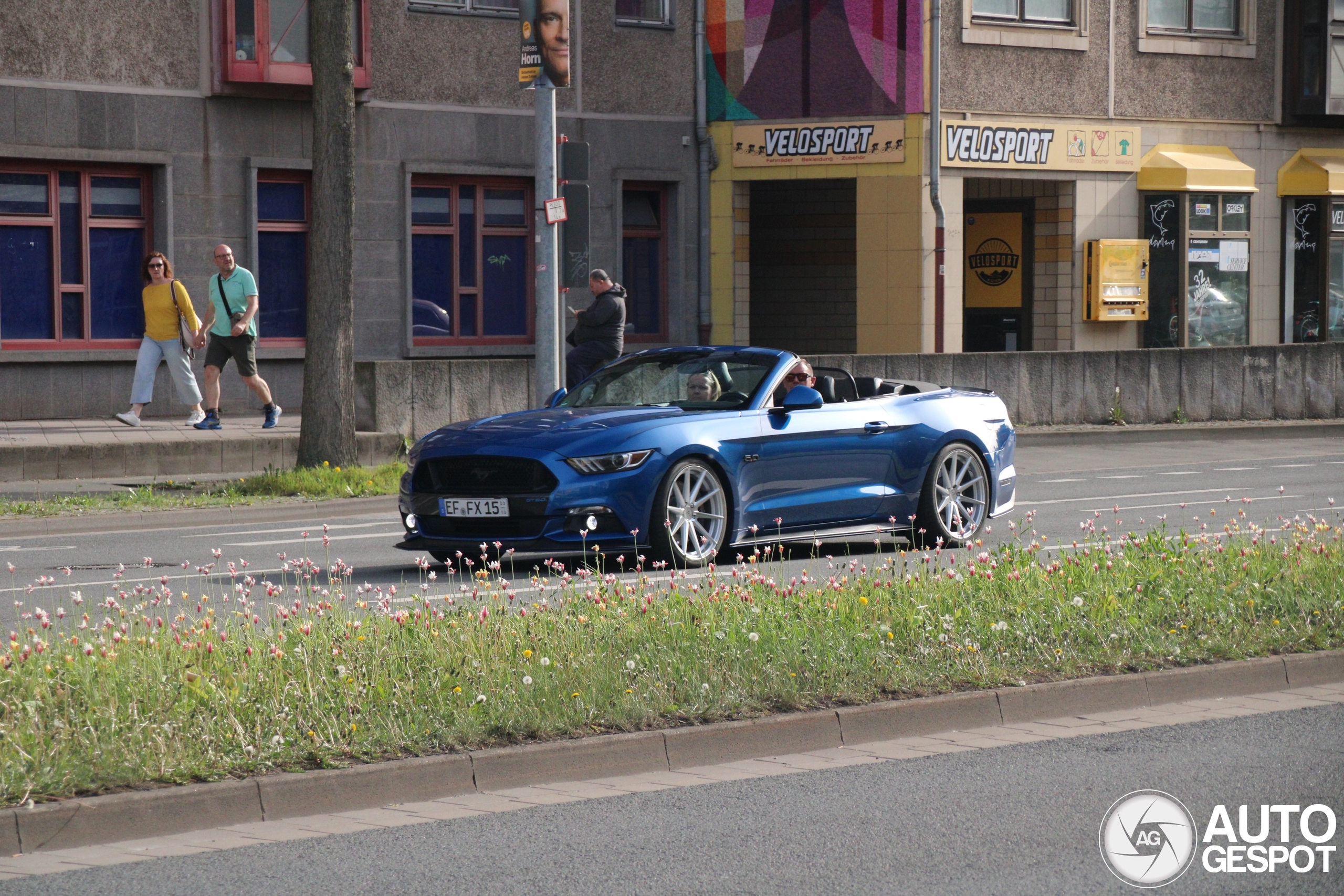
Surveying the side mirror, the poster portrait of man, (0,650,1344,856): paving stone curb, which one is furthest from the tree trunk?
(0,650,1344,856): paving stone curb

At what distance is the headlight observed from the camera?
11.0m

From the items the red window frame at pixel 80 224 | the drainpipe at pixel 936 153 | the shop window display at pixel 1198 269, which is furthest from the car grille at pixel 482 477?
the shop window display at pixel 1198 269

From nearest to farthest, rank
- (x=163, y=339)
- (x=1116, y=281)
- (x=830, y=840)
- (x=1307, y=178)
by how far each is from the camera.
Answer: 1. (x=830, y=840)
2. (x=163, y=339)
3. (x=1116, y=281)
4. (x=1307, y=178)

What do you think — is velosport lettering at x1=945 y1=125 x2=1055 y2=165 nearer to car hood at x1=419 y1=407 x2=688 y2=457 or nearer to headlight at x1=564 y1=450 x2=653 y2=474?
car hood at x1=419 y1=407 x2=688 y2=457

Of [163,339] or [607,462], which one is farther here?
[163,339]

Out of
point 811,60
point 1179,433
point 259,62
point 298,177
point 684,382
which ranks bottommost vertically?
point 1179,433

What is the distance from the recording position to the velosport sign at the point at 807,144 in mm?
27922

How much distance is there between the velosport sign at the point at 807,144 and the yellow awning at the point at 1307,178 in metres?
7.53

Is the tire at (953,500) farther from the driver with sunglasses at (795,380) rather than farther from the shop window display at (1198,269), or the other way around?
the shop window display at (1198,269)

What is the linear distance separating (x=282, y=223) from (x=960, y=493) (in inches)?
541

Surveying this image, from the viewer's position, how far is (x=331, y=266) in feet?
56.5

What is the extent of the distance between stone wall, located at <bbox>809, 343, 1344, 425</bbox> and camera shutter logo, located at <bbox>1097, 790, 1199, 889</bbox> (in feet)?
54.0

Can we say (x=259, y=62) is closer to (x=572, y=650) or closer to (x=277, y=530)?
(x=277, y=530)

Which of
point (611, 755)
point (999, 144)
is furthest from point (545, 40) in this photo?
point (999, 144)
